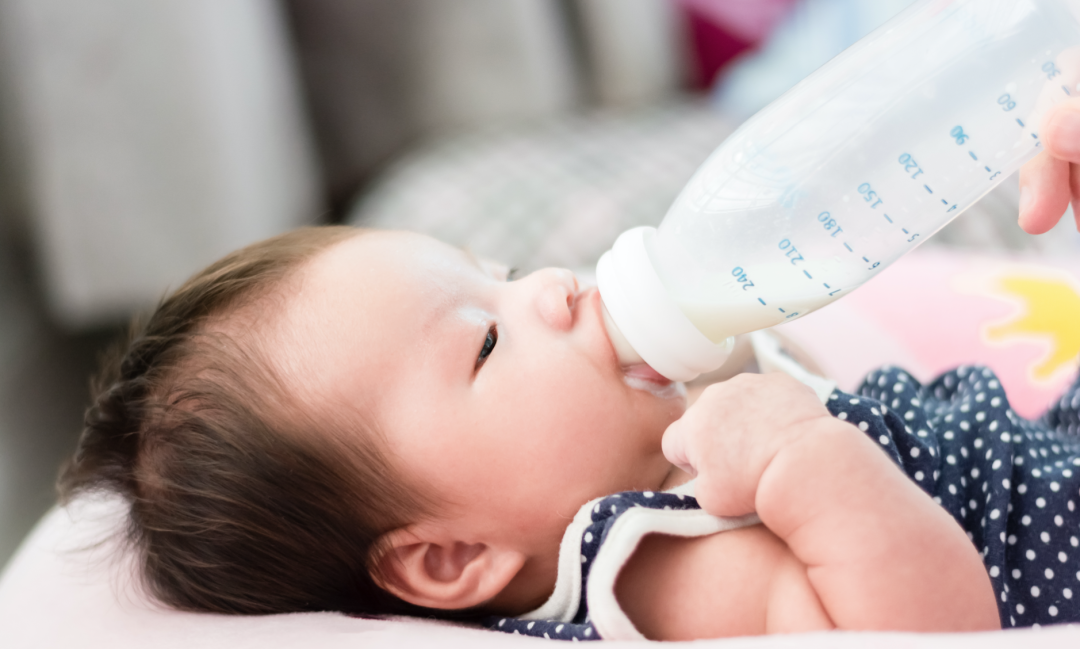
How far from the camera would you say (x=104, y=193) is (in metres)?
1.74

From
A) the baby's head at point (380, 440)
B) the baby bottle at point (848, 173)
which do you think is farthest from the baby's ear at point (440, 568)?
the baby bottle at point (848, 173)

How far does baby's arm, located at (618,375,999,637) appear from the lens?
0.62 metres

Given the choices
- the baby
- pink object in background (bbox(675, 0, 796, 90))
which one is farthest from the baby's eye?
pink object in background (bbox(675, 0, 796, 90))

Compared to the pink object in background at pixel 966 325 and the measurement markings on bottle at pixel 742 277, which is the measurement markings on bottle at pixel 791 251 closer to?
the measurement markings on bottle at pixel 742 277

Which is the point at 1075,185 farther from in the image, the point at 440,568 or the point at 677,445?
the point at 440,568

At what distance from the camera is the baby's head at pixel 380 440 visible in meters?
0.78

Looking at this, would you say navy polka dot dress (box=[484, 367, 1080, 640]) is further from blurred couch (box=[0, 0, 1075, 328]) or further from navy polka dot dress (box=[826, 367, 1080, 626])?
blurred couch (box=[0, 0, 1075, 328])

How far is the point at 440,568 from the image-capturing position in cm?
82

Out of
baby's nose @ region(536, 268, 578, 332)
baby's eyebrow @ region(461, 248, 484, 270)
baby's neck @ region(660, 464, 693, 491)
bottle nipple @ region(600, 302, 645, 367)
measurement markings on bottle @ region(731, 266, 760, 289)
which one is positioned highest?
measurement markings on bottle @ region(731, 266, 760, 289)

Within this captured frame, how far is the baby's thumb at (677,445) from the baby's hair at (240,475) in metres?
0.24

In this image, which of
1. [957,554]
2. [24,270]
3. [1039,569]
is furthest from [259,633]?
[24,270]

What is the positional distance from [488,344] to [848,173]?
14.1 inches

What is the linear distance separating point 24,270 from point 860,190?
1.91 m

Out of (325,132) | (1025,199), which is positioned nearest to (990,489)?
(1025,199)
